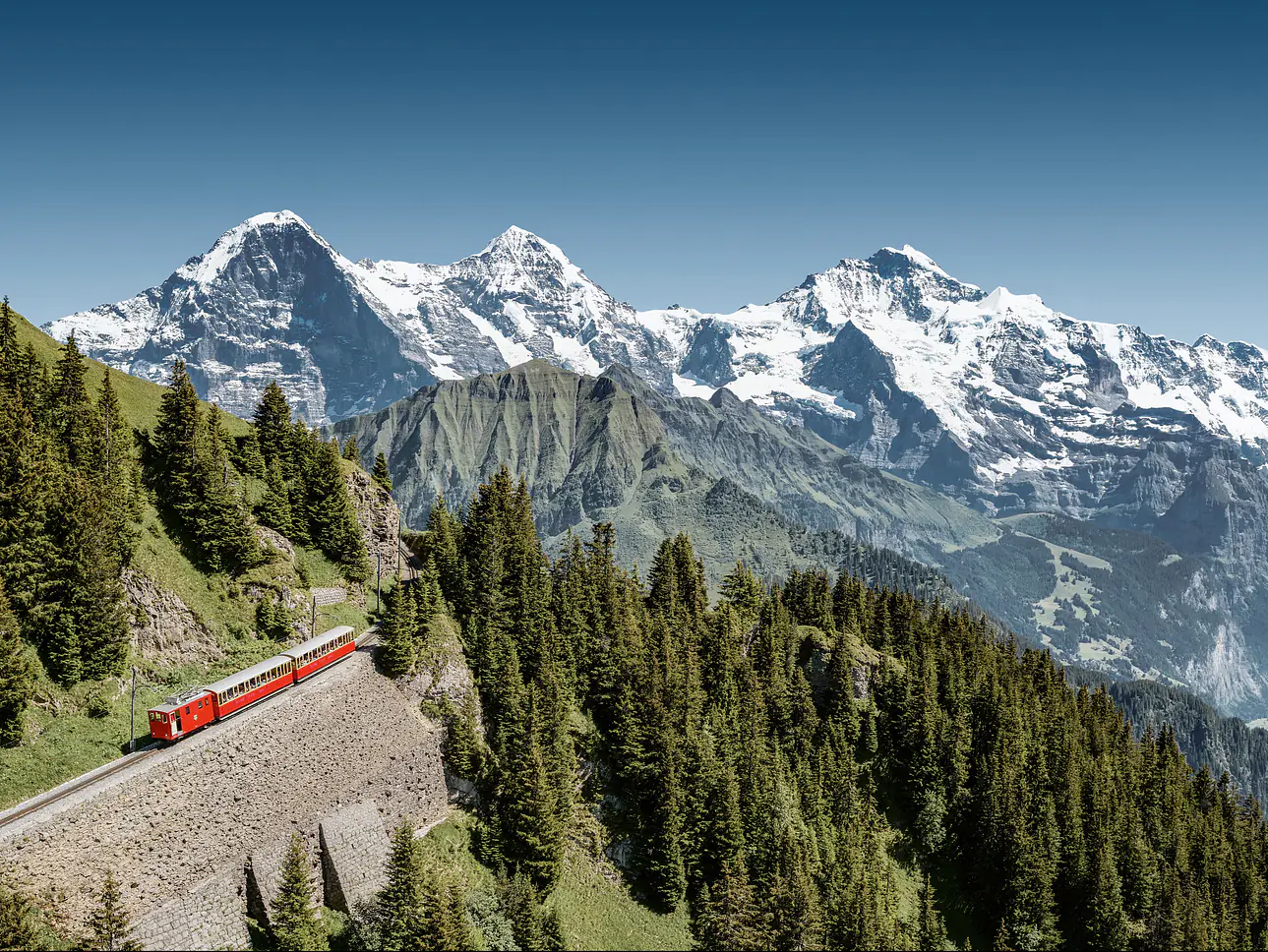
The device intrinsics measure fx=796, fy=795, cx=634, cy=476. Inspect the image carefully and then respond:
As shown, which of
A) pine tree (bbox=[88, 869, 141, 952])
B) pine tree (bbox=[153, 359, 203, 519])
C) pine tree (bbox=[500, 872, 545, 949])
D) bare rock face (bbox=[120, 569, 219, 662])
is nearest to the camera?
pine tree (bbox=[88, 869, 141, 952])

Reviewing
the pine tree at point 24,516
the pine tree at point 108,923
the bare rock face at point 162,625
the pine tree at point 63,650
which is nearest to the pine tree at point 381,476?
the bare rock face at point 162,625

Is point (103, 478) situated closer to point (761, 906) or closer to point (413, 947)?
point (413, 947)

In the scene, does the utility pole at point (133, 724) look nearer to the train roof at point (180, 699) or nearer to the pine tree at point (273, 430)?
the train roof at point (180, 699)

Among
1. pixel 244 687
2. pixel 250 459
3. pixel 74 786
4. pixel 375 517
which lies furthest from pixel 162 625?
pixel 375 517

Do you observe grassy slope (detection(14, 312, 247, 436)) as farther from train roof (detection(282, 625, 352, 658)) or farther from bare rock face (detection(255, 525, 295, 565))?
train roof (detection(282, 625, 352, 658))

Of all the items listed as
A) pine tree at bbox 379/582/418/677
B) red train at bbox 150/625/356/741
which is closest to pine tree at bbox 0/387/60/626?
red train at bbox 150/625/356/741

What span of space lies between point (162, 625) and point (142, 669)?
450 centimetres

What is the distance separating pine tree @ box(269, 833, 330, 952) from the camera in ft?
179

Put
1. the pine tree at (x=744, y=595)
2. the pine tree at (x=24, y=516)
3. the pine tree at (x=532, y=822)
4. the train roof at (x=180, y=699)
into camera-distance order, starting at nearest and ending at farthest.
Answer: the train roof at (x=180, y=699)
the pine tree at (x=24, y=516)
the pine tree at (x=532, y=822)
the pine tree at (x=744, y=595)

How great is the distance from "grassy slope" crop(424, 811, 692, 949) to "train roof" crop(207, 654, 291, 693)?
20.7 m

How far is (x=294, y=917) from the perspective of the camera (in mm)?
55094

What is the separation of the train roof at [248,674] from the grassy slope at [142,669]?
6231 mm

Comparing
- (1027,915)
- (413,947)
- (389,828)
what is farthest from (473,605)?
(1027,915)

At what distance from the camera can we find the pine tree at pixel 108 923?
157 ft
